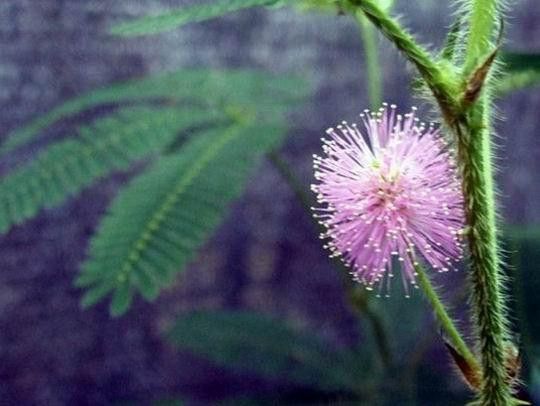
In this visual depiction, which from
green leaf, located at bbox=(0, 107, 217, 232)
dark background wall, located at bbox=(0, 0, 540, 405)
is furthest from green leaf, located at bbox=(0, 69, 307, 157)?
dark background wall, located at bbox=(0, 0, 540, 405)

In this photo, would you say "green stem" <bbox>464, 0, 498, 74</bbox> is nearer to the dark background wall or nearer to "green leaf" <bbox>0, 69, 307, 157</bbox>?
"green leaf" <bbox>0, 69, 307, 157</bbox>

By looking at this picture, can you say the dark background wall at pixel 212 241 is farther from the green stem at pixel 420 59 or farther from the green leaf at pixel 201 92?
the green stem at pixel 420 59

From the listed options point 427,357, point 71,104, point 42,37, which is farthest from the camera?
point 427,357

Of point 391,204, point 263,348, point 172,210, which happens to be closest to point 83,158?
point 172,210

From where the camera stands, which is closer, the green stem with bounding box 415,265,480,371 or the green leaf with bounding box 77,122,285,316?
the green stem with bounding box 415,265,480,371

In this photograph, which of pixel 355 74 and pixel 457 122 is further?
pixel 355 74

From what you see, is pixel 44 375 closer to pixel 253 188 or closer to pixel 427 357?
pixel 253 188

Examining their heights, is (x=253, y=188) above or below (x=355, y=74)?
below

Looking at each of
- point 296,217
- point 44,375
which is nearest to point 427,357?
point 296,217
